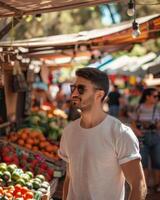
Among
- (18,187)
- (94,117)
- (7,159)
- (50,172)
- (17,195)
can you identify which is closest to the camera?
(94,117)

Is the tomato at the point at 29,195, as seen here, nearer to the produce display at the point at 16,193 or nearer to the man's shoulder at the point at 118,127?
the produce display at the point at 16,193

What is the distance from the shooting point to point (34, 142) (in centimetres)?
776

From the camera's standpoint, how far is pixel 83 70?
8.68ft

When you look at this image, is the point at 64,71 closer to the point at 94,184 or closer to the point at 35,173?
the point at 35,173

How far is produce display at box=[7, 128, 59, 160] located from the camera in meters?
7.55

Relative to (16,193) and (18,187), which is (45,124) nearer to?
(18,187)

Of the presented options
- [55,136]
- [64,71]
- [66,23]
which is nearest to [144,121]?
[55,136]

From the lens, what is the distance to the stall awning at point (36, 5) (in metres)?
4.42

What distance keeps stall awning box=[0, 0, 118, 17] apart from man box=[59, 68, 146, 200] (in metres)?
1.98

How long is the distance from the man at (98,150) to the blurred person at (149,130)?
15.2 feet

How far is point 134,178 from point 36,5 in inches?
107

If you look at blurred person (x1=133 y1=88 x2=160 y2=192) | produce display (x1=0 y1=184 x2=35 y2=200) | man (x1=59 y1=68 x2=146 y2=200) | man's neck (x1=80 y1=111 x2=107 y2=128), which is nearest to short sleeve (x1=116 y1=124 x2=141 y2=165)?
man (x1=59 y1=68 x2=146 y2=200)

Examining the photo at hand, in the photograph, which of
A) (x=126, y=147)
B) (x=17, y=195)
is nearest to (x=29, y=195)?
(x=17, y=195)

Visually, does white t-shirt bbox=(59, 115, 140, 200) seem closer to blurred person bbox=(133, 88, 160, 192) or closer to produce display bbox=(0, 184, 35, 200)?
produce display bbox=(0, 184, 35, 200)
